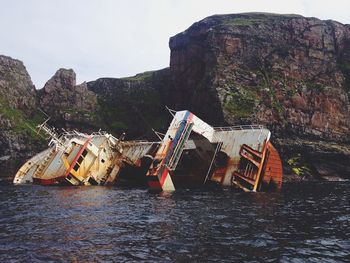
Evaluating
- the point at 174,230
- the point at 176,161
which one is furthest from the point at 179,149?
the point at 174,230

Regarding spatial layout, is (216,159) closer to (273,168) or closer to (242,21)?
(273,168)

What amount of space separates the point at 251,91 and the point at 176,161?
53418 mm

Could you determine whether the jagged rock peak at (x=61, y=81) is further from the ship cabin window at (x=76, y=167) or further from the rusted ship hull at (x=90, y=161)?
the ship cabin window at (x=76, y=167)

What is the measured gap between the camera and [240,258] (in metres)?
17.1

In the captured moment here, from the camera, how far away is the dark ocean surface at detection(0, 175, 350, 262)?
57.7 feet

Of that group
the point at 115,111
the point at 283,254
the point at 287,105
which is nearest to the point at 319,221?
the point at 283,254

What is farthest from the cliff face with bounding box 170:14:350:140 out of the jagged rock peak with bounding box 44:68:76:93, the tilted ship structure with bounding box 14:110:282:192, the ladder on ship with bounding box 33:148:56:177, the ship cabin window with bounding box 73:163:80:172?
the jagged rock peak with bounding box 44:68:76:93

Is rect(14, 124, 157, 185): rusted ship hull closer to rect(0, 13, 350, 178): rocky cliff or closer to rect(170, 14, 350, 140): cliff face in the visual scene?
rect(0, 13, 350, 178): rocky cliff

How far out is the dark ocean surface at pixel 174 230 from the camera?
1760 centimetres

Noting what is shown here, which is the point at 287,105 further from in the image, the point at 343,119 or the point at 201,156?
the point at 201,156

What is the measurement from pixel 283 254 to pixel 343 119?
8034cm

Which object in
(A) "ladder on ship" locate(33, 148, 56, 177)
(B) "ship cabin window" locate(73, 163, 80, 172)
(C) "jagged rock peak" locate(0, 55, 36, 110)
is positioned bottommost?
(A) "ladder on ship" locate(33, 148, 56, 177)

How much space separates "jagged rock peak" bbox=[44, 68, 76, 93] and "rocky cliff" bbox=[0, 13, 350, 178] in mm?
357

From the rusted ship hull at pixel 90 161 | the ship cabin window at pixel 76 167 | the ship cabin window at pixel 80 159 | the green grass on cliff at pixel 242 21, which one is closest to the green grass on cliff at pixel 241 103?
the green grass on cliff at pixel 242 21
